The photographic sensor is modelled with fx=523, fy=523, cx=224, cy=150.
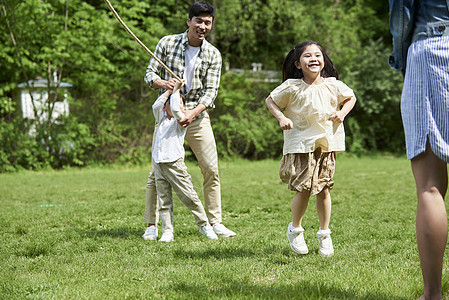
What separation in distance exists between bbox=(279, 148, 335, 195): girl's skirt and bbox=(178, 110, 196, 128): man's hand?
1.09 m

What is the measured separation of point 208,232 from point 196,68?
151cm

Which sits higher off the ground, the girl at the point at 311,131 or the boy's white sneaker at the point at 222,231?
the girl at the point at 311,131

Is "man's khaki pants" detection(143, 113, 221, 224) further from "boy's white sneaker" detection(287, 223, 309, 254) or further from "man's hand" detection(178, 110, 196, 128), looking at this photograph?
"boy's white sneaker" detection(287, 223, 309, 254)

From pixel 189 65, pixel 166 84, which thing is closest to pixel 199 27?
pixel 189 65

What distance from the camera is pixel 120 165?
14688mm

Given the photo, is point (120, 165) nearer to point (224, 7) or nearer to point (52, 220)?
point (224, 7)

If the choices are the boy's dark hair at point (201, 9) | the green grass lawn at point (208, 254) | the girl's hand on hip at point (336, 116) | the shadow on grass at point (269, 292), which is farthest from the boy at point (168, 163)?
the shadow on grass at point (269, 292)

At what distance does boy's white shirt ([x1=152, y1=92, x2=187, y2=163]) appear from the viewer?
4590 millimetres

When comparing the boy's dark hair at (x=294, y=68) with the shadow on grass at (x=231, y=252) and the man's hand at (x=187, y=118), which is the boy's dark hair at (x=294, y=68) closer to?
the man's hand at (x=187, y=118)

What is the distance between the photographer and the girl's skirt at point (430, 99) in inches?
89.2

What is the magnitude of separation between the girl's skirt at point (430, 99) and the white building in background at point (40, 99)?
1334 cm

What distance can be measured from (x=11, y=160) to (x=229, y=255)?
11465 millimetres

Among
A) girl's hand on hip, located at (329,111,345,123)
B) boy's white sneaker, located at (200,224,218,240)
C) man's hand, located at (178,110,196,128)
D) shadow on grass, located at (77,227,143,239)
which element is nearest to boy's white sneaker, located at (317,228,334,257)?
girl's hand on hip, located at (329,111,345,123)

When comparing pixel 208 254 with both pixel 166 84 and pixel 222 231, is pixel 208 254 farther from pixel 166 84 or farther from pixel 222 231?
pixel 166 84
